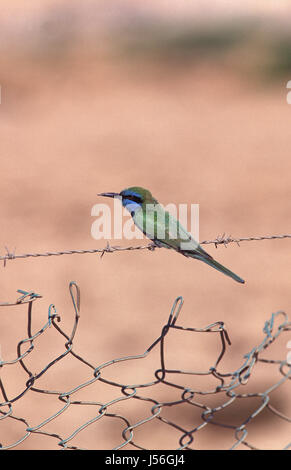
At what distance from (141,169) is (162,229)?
6.99 metres

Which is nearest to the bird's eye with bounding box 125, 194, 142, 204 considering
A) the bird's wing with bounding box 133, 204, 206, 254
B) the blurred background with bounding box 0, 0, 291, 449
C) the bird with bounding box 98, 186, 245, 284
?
the bird with bounding box 98, 186, 245, 284

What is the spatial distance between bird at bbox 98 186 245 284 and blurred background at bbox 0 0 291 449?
55.5 inches

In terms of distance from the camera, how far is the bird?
4367 millimetres

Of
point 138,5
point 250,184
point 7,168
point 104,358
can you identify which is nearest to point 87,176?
point 7,168

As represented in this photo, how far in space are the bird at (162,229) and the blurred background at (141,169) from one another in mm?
1410

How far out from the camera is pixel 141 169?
37.5 ft

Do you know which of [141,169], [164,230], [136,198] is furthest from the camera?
[141,169]

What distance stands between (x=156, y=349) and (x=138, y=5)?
1490 cm

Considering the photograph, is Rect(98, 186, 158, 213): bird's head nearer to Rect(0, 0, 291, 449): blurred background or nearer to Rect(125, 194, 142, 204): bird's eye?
Rect(125, 194, 142, 204): bird's eye

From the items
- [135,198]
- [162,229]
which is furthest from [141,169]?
[162,229]

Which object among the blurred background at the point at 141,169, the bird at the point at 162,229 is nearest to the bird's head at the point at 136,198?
the bird at the point at 162,229

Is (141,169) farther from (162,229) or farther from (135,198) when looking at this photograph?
(162,229)

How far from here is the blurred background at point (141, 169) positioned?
19.8 feet

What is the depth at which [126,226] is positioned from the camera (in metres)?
8.07
